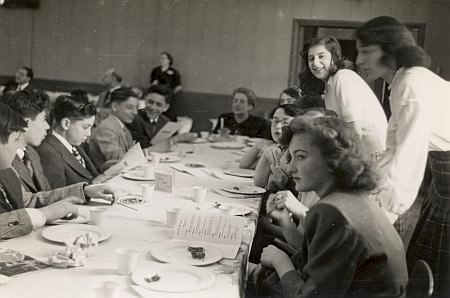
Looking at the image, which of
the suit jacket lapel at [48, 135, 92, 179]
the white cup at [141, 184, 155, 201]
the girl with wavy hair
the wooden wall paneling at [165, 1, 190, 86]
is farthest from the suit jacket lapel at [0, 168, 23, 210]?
the wooden wall paneling at [165, 1, 190, 86]

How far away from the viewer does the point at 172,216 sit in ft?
6.06

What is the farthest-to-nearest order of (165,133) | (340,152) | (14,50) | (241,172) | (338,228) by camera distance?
(14,50), (165,133), (241,172), (340,152), (338,228)

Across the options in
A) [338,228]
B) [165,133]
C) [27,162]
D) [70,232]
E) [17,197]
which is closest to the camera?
[338,228]

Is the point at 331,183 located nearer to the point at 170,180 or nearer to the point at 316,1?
the point at 170,180

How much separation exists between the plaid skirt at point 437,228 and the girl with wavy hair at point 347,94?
0.24 meters

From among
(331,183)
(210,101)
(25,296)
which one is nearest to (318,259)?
(331,183)

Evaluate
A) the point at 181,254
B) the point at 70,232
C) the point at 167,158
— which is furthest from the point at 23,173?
the point at 167,158

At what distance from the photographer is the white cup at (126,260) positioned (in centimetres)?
138

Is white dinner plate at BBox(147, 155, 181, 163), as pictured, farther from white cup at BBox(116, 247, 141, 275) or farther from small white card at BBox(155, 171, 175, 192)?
white cup at BBox(116, 247, 141, 275)

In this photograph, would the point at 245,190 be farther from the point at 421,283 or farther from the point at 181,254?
the point at 421,283

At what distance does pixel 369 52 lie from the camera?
212 centimetres

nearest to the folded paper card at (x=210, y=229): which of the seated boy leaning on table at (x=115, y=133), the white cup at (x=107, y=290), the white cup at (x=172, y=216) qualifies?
the white cup at (x=172, y=216)

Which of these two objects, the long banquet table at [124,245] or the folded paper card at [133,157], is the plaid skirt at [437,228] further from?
the folded paper card at [133,157]

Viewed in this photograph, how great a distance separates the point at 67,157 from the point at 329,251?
171 centimetres
